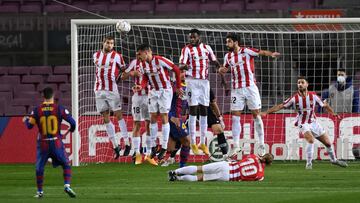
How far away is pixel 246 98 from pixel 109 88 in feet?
10.0

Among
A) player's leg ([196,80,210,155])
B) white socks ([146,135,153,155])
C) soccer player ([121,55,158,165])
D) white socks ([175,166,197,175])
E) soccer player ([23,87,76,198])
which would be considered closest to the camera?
soccer player ([23,87,76,198])

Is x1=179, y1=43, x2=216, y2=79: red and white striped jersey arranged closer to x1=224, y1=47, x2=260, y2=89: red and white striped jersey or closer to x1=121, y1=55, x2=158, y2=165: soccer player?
x1=224, y1=47, x2=260, y2=89: red and white striped jersey

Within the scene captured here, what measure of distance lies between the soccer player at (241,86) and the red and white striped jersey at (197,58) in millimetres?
430

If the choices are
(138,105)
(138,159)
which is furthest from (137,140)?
(138,105)

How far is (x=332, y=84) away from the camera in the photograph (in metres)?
24.8

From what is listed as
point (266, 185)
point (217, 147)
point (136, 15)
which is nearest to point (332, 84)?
point (217, 147)

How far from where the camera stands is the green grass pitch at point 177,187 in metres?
14.6

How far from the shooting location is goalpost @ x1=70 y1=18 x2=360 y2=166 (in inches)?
943

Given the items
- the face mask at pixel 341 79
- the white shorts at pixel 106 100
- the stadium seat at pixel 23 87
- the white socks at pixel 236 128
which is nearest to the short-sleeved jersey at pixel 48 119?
the white socks at pixel 236 128

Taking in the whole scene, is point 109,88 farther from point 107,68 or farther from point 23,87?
point 23,87

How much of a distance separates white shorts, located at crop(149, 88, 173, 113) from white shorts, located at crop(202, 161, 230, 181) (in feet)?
15.4

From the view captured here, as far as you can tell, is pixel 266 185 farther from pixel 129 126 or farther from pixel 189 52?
pixel 129 126

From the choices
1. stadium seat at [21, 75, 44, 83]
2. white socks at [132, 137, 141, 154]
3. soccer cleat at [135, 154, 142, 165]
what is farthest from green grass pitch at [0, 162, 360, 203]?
stadium seat at [21, 75, 44, 83]

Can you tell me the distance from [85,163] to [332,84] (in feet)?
18.5
